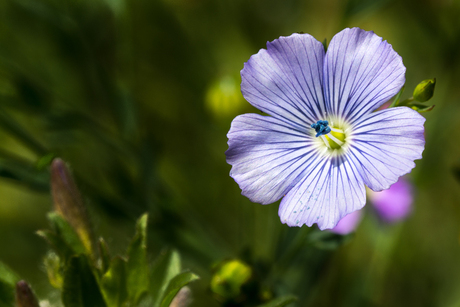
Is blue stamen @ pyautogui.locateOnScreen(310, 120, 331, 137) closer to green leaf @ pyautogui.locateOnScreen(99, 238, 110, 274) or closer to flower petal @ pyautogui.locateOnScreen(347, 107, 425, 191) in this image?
flower petal @ pyautogui.locateOnScreen(347, 107, 425, 191)

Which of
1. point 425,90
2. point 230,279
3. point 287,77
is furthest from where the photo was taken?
point 230,279

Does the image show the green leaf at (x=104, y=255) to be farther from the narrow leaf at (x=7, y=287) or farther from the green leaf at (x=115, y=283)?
the narrow leaf at (x=7, y=287)

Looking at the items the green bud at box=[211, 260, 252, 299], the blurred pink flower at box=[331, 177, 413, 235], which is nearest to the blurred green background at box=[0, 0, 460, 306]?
the blurred pink flower at box=[331, 177, 413, 235]

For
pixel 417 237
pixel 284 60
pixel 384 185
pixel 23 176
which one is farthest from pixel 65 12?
pixel 417 237

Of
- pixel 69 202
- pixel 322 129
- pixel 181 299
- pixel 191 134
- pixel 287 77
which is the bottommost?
pixel 181 299

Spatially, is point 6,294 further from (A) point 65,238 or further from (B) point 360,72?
(B) point 360,72

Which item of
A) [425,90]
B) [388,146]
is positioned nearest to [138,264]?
[388,146]

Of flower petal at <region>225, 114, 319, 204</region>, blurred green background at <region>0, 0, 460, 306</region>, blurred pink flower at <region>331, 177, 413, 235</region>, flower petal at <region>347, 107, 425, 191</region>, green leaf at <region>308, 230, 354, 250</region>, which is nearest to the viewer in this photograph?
flower petal at <region>347, 107, 425, 191</region>
